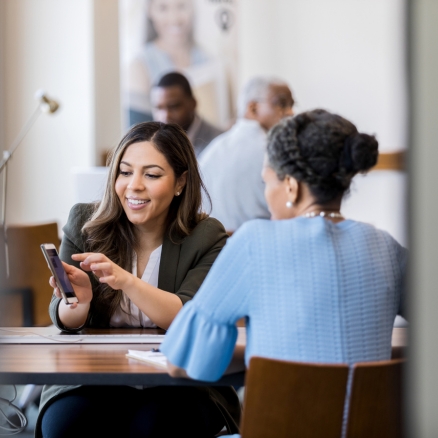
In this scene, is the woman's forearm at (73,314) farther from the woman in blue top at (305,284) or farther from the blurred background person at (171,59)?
the blurred background person at (171,59)

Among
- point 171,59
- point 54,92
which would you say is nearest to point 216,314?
point 54,92

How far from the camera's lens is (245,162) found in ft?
11.5

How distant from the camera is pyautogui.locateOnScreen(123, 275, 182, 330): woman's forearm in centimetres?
166

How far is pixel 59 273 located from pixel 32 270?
1.28 m

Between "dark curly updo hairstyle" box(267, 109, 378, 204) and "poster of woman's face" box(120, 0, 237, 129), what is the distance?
3739mm

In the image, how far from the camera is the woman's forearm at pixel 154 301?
166 cm

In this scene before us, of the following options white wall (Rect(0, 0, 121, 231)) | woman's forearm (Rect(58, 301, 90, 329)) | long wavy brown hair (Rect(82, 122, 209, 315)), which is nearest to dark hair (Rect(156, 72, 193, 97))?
white wall (Rect(0, 0, 121, 231))

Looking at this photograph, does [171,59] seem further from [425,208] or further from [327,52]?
[425,208]

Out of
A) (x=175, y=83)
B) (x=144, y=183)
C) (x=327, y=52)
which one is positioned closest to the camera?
(x=144, y=183)

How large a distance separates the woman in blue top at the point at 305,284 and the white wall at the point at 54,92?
349cm

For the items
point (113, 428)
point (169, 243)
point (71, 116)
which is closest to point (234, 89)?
point (71, 116)

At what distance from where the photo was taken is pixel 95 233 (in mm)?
1885

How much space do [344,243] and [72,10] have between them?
386cm

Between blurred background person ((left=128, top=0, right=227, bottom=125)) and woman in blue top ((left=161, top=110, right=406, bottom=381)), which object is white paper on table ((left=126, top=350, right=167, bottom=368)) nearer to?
woman in blue top ((left=161, top=110, right=406, bottom=381))
